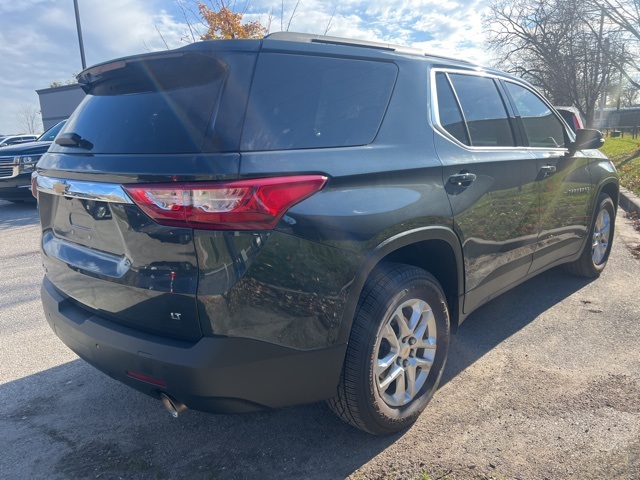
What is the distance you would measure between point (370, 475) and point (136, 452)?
1165 millimetres

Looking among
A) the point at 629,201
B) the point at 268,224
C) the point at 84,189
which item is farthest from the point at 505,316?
the point at 629,201

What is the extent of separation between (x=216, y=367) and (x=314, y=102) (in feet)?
3.95

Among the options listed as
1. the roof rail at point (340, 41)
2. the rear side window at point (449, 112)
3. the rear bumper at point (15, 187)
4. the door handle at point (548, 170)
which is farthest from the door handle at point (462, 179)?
the rear bumper at point (15, 187)

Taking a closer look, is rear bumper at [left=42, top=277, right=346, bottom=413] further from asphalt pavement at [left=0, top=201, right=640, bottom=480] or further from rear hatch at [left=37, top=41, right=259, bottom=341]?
asphalt pavement at [left=0, top=201, right=640, bottom=480]

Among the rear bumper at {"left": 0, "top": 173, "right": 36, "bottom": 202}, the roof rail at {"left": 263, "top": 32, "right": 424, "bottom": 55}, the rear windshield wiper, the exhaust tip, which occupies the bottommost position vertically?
the rear bumper at {"left": 0, "top": 173, "right": 36, "bottom": 202}

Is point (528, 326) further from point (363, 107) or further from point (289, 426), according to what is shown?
point (363, 107)

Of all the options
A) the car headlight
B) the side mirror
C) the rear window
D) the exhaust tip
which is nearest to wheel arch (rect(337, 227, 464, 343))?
the exhaust tip

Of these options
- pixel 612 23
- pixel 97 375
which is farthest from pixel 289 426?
pixel 612 23

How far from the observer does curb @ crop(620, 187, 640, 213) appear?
845 centimetres

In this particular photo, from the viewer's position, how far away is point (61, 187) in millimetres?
2391

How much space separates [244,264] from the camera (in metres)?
1.92

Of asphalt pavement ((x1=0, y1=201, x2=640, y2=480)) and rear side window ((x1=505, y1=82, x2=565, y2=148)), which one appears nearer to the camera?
asphalt pavement ((x1=0, y1=201, x2=640, y2=480))

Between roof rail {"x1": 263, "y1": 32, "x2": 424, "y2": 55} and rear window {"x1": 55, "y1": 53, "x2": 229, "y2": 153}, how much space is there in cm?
39

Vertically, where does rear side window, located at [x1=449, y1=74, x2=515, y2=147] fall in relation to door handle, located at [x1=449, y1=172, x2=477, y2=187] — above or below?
above
